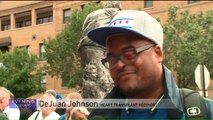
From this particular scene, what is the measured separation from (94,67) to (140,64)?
7.04 feet

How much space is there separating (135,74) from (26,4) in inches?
1438

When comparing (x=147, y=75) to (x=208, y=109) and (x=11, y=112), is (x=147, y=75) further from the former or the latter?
(x=11, y=112)

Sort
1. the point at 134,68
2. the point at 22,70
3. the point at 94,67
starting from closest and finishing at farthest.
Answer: the point at 134,68
the point at 94,67
the point at 22,70

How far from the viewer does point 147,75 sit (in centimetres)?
156

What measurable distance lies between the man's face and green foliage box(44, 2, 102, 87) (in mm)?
22546

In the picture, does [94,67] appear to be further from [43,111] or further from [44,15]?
[44,15]

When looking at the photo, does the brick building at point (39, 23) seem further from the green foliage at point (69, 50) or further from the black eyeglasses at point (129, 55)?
the black eyeglasses at point (129, 55)

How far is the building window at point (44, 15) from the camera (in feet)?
121

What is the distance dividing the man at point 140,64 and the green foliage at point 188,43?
64.1ft

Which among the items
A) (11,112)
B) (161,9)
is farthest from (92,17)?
(161,9)

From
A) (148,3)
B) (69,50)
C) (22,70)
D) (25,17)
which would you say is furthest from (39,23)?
(69,50)

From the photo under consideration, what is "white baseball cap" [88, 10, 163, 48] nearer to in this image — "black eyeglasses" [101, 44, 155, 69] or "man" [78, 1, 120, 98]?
"black eyeglasses" [101, 44, 155, 69]

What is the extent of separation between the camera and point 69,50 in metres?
25.2

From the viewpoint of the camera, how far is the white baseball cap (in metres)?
1.55
